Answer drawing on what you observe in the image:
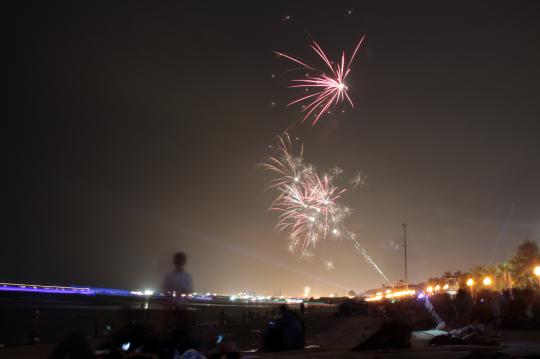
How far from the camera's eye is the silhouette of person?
9.13 meters

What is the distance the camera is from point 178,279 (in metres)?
9.23

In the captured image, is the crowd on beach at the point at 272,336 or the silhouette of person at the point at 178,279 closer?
the crowd on beach at the point at 272,336

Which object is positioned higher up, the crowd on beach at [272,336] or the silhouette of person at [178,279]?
the silhouette of person at [178,279]

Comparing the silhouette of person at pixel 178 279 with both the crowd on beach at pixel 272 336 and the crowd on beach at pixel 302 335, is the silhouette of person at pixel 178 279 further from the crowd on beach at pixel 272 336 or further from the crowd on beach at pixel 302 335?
the crowd on beach at pixel 302 335

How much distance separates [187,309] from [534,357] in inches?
207

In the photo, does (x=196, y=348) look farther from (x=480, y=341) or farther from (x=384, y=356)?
(x=480, y=341)

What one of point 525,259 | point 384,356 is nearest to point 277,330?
point 384,356

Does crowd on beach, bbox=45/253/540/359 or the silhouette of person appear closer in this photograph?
crowd on beach, bbox=45/253/540/359

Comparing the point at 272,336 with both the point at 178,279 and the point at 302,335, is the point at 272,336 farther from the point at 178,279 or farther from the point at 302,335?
the point at 178,279

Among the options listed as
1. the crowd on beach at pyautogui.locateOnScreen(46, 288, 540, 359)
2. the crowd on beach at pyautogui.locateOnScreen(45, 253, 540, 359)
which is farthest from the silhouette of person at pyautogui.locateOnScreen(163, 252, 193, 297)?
the crowd on beach at pyautogui.locateOnScreen(46, 288, 540, 359)

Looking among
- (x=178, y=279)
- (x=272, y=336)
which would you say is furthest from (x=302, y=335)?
(x=178, y=279)

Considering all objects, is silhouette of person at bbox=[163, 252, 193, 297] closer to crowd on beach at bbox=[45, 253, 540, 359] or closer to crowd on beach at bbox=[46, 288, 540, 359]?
crowd on beach at bbox=[45, 253, 540, 359]

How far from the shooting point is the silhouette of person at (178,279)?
30.0ft

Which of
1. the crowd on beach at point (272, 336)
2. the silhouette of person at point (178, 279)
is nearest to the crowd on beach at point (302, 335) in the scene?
the crowd on beach at point (272, 336)
